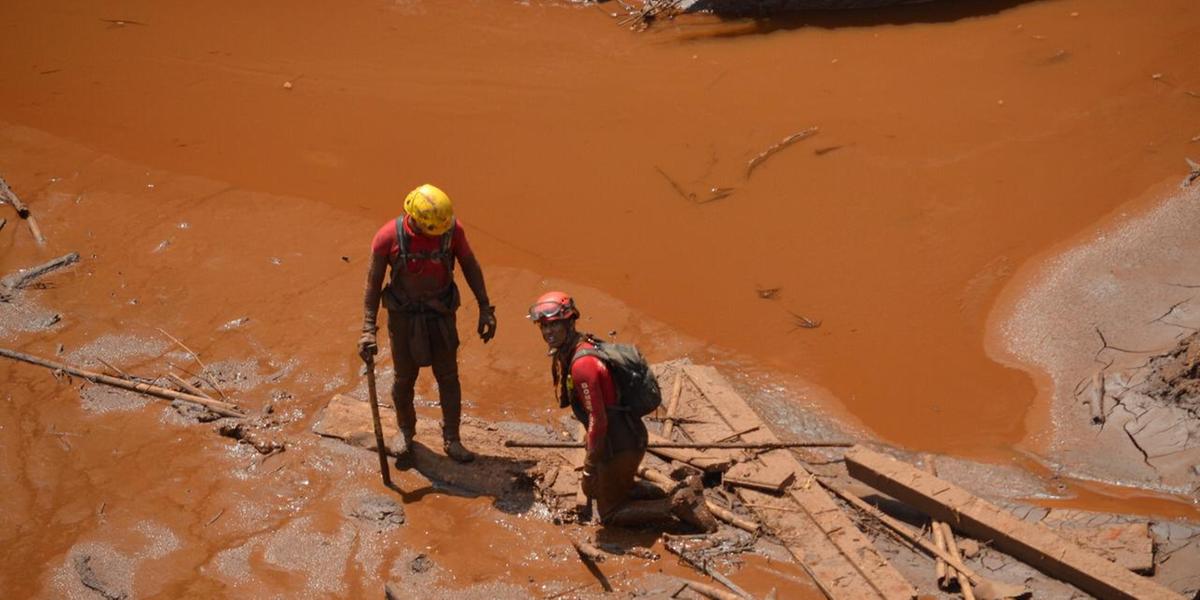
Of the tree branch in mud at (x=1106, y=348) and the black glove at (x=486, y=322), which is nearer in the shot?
the black glove at (x=486, y=322)

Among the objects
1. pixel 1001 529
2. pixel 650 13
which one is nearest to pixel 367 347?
pixel 1001 529

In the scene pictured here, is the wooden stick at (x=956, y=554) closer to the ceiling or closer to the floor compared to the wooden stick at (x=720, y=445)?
closer to the floor

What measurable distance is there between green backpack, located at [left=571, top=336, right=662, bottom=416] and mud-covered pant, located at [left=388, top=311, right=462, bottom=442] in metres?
1.23

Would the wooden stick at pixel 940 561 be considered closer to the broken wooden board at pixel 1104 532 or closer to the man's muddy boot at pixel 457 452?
the broken wooden board at pixel 1104 532

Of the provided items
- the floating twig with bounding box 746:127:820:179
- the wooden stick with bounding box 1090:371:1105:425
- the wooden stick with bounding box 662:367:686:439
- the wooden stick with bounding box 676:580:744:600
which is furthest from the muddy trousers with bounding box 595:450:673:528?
the floating twig with bounding box 746:127:820:179

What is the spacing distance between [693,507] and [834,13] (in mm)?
9282

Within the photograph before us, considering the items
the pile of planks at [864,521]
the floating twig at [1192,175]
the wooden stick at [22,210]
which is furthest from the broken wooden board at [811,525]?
the wooden stick at [22,210]

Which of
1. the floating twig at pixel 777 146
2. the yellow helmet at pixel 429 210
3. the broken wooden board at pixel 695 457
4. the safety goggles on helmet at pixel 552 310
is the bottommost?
the broken wooden board at pixel 695 457

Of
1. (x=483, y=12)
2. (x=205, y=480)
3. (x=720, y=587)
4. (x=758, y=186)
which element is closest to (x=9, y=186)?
(x=205, y=480)

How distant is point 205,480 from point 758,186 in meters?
5.83

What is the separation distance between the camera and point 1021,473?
7457 millimetres

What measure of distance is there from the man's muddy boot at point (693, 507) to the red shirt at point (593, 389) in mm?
664

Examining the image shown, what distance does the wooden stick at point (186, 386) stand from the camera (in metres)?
7.79

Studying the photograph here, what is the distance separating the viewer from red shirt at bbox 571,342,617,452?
5844mm
